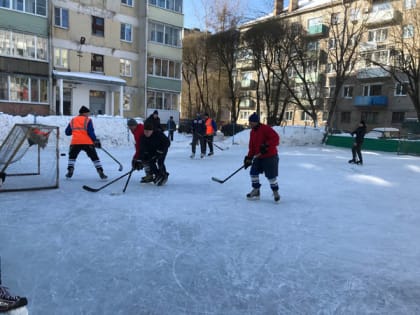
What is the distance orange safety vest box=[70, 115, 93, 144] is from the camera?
682 cm

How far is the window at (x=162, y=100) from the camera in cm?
2617

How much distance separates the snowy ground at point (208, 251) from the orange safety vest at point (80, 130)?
0.95 meters

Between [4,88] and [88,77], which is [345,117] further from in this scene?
[4,88]

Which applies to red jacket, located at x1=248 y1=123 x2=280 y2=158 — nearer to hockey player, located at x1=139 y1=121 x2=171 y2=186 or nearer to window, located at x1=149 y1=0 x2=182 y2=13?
hockey player, located at x1=139 y1=121 x2=171 y2=186

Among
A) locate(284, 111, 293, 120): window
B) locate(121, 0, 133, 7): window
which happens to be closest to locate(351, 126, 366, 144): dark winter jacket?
locate(121, 0, 133, 7): window

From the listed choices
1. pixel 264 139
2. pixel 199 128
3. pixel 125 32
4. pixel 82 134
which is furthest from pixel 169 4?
pixel 264 139

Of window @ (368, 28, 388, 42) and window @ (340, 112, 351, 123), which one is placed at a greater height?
window @ (368, 28, 388, 42)

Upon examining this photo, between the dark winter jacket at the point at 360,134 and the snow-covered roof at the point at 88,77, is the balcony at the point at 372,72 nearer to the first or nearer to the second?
the snow-covered roof at the point at 88,77

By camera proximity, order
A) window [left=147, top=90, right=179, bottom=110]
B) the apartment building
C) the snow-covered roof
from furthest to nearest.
Result: the apartment building, window [left=147, top=90, right=179, bottom=110], the snow-covered roof

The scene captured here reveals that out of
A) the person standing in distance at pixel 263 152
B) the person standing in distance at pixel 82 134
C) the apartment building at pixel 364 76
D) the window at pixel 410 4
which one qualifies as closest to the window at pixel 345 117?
the apartment building at pixel 364 76

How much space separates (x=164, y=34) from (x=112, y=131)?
45.7 feet

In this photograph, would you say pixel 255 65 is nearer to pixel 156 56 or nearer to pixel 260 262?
pixel 156 56

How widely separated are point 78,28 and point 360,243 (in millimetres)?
22737

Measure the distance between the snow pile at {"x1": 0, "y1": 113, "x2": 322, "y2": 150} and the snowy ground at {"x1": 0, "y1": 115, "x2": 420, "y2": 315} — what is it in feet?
27.1
